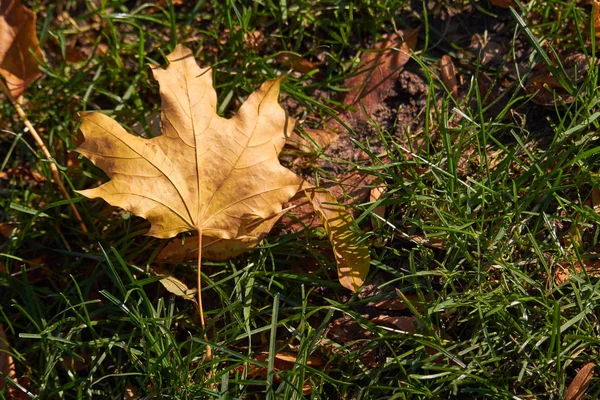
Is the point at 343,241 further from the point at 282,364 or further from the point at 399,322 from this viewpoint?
the point at 282,364

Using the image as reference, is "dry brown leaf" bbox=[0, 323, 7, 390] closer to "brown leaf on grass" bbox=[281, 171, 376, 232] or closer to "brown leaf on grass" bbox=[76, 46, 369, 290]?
"brown leaf on grass" bbox=[76, 46, 369, 290]

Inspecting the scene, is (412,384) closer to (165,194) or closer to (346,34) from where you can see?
(165,194)

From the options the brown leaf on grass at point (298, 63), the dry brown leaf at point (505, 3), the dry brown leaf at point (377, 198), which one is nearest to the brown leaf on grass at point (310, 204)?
the dry brown leaf at point (377, 198)

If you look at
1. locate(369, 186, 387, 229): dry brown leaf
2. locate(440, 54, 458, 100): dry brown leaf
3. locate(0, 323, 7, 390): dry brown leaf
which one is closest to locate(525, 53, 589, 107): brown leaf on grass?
locate(440, 54, 458, 100): dry brown leaf

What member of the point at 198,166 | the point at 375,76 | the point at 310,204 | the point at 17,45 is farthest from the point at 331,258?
the point at 17,45

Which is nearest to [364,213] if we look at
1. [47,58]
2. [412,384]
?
[412,384]

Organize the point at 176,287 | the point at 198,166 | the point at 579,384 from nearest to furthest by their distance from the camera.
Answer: the point at 579,384 → the point at 198,166 → the point at 176,287
